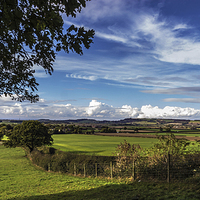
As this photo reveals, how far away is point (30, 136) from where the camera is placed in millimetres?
41625

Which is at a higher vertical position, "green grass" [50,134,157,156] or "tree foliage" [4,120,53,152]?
"tree foliage" [4,120,53,152]

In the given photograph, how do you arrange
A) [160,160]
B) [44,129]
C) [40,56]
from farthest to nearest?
[44,129], [160,160], [40,56]

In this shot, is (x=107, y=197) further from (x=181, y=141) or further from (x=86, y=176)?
(x=86, y=176)

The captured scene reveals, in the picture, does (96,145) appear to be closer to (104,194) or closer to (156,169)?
(156,169)

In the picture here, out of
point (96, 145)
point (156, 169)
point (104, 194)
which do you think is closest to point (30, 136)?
point (96, 145)

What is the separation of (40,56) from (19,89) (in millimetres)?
2958

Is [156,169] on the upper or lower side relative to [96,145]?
upper

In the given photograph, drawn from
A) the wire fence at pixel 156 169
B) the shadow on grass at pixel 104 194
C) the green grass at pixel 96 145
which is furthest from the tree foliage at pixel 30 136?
the shadow on grass at pixel 104 194

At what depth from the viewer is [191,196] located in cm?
927

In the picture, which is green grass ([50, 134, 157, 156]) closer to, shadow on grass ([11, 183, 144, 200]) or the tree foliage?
the tree foliage

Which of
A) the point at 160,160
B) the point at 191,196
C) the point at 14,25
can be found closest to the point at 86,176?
the point at 160,160

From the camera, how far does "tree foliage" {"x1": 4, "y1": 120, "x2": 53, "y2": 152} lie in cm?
4184

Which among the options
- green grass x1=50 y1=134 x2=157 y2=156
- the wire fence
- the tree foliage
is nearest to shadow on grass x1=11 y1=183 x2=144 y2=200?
the wire fence

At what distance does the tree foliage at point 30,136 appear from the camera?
137 ft
